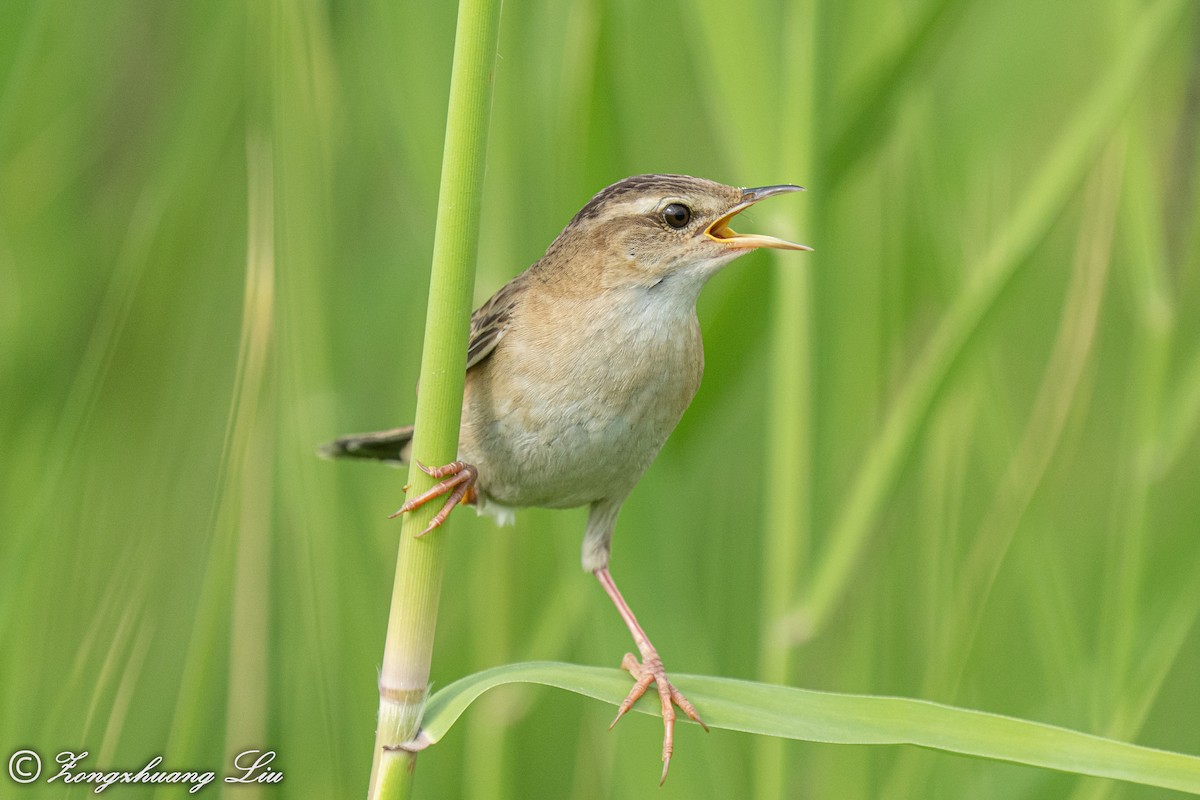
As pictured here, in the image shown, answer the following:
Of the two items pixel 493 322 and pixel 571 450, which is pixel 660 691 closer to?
pixel 571 450

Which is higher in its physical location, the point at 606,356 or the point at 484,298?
the point at 484,298

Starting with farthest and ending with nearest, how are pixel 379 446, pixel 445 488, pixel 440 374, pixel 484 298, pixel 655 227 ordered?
pixel 379 446
pixel 484 298
pixel 655 227
pixel 445 488
pixel 440 374

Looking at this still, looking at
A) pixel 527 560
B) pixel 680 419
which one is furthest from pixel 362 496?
pixel 680 419

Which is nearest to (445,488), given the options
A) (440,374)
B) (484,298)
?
(440,374)

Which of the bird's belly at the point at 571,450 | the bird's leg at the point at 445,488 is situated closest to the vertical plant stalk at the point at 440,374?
the bird's leg at the point at 445,488

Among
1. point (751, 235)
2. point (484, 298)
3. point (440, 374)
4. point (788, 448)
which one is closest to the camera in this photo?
point (440, 374)

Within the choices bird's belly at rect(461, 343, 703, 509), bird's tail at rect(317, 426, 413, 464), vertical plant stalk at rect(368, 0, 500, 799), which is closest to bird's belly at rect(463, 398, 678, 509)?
bird's belly at rect(461, 343, 703, 509)

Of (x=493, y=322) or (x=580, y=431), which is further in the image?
(x=493, y=322)
